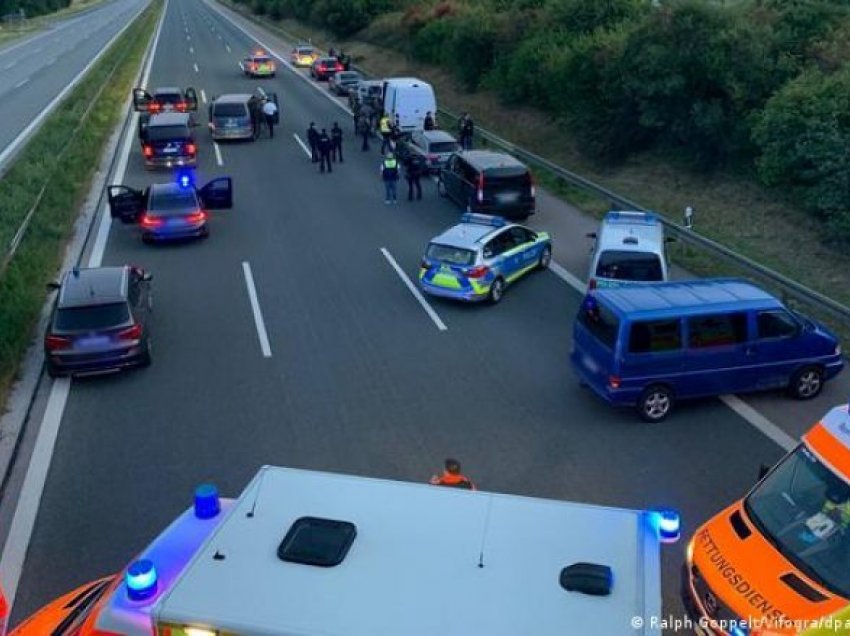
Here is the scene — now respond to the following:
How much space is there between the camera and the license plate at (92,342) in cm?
1276

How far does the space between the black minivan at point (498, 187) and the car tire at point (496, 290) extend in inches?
183

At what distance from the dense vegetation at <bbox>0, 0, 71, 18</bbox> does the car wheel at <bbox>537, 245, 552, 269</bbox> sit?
132m

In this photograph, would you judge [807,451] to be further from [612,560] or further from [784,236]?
[784,236]

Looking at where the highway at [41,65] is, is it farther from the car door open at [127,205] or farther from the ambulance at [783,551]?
the ambulance at [783,551]

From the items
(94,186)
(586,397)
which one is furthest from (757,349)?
(94,186)

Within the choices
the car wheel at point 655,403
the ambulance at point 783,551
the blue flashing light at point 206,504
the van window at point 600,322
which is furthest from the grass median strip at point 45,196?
the ambulance at point 783,551

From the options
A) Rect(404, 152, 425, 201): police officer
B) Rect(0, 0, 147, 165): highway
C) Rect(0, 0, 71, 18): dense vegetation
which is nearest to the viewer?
Rect(404, 152, 425, 201): police officer

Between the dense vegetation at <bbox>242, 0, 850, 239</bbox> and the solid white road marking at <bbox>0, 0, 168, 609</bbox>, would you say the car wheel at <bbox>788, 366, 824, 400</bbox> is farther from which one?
the solid white road marking at <bbox>0, 0, 168, 609</bbox>

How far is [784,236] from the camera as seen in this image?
19.2 m

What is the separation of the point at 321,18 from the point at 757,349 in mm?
67108

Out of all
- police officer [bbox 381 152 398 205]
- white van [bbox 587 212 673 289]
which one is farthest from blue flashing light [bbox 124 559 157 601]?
police officer [bbox 381 152 398 205]

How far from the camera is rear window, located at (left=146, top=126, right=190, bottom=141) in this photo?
26844 millimetres

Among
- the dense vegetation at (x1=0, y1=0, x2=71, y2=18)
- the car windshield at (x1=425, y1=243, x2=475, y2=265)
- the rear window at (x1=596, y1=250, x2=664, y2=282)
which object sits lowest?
the dense vegetation at (x1=0, y1=0, x2=71, y2=18)

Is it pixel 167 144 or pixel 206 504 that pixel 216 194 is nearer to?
pixel 167 144
